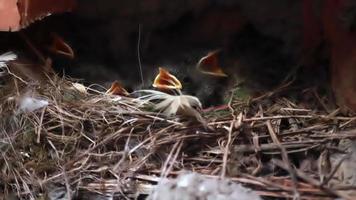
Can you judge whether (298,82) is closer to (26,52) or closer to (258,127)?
(258,127)

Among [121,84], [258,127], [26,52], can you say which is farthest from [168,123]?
[26,52]

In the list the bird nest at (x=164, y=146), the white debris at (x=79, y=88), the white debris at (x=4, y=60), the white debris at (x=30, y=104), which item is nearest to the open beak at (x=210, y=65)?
the bird nest at (x=164, y=146)

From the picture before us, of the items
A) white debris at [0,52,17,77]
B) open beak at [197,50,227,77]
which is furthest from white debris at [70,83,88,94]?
open beak at [197,50,227,77]

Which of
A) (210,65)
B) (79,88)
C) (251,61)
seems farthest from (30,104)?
(251,61)

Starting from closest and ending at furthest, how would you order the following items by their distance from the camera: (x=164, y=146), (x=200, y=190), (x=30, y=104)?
(x=200, y=190) → (x=164, y=146) → (x=30, y=104)

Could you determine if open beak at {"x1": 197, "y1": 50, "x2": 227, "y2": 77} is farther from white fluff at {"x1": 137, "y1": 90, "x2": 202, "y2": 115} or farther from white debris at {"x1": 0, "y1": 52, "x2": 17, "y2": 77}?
white debris at {"x1": 0, "y1": 52, "x2": 17, "y2": 77}

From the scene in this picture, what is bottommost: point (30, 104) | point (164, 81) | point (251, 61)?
point (30, 104)

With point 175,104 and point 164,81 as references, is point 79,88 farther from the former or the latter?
point 175,104
